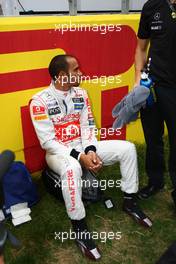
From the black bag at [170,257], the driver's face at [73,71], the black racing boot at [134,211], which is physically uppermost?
the driver's face at [73,71]

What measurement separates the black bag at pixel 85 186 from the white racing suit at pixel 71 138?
208 mm

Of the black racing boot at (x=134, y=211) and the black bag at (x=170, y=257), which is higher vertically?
the black bag at (x=170, y=257)

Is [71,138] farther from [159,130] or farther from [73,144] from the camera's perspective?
[159,130]

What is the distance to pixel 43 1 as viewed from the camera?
3887 millimetres

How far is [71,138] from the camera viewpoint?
306cm

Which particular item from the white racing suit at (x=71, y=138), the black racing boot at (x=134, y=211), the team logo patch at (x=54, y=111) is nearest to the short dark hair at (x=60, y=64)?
the white racing suit at (x=71, y=138)

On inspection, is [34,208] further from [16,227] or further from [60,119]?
[60,119]

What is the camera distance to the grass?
2.64 m

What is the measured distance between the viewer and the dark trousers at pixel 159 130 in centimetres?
270

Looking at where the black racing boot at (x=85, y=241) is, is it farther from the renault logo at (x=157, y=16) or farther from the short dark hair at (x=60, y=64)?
the renault logo at (x=157, y=16)

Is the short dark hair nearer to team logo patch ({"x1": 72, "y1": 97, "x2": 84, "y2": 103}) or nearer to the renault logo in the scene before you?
team logo patch ({"x1": 72, "y1": 97, "x2": 84, "y2": 103})

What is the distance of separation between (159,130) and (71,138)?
0.75m
